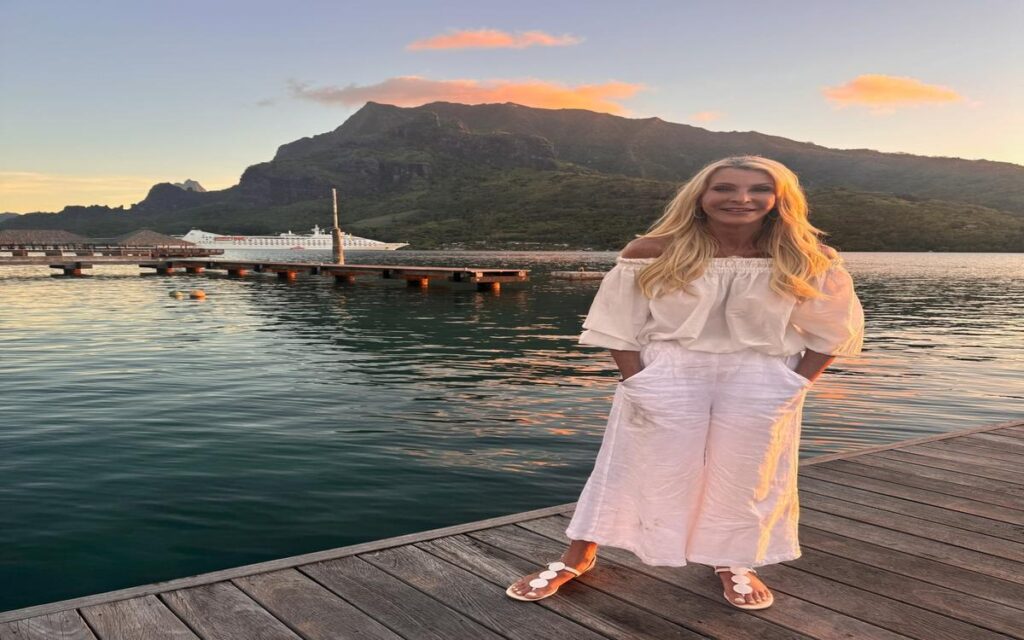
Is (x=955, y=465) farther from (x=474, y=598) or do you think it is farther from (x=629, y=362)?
(x=474, y=598)

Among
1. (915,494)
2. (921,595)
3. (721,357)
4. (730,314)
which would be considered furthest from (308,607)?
(915,494)

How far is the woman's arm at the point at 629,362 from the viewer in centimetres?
330

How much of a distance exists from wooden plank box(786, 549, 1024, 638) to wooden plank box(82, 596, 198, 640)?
3.12 m

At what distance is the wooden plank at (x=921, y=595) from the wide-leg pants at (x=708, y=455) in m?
0.62

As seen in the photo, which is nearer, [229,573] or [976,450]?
[229,573]

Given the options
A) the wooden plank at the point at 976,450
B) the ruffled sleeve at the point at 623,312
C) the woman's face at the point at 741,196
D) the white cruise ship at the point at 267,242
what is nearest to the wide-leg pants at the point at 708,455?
the ruffled sleeve at the point at 623,312

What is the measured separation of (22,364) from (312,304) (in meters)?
16.2

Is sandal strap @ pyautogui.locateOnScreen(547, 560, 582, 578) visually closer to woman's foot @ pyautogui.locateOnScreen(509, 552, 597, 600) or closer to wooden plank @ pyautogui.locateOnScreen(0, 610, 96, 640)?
woman's foot @ pyautogui.locateOnScreen(509, 552, 597, 600)

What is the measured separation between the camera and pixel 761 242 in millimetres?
3355

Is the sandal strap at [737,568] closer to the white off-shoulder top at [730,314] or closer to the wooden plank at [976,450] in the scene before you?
the white off-shoulder top at [730,314]

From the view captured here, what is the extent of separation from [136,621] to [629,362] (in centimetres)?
249

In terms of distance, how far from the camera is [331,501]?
6.80 meters

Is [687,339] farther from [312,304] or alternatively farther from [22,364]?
[312,304]

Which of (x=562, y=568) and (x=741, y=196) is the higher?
(x=741, y=196)
